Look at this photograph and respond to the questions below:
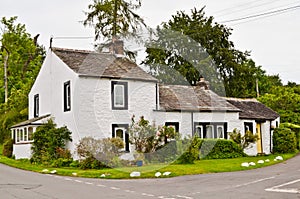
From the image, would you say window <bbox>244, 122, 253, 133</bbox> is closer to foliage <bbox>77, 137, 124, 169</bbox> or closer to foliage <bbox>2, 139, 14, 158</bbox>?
foliage <bbox>77, 137, 124, 169</bbox>

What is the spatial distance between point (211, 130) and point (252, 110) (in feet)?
17.9

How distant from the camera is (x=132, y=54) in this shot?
147 ft

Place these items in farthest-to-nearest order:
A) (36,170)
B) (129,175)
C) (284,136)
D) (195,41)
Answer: (195,41)
(284,136)
(36,170)
(129,175)

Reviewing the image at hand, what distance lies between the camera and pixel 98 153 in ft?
80.7

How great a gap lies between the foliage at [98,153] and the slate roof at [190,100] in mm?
6920

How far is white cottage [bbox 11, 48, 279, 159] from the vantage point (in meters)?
27.9

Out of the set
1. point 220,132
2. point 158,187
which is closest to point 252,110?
point 220,132

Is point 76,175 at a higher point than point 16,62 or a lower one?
lower

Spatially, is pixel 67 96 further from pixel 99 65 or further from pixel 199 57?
pixel 199 57

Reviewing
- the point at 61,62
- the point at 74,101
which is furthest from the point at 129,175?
the point at 61,62

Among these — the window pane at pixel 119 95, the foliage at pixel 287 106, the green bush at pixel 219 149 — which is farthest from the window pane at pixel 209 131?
the foliage at pixel 287 106

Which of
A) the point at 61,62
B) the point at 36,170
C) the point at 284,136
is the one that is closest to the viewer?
the point at 36,170

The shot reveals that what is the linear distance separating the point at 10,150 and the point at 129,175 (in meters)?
16.8

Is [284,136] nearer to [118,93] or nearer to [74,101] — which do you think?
[118,93]
